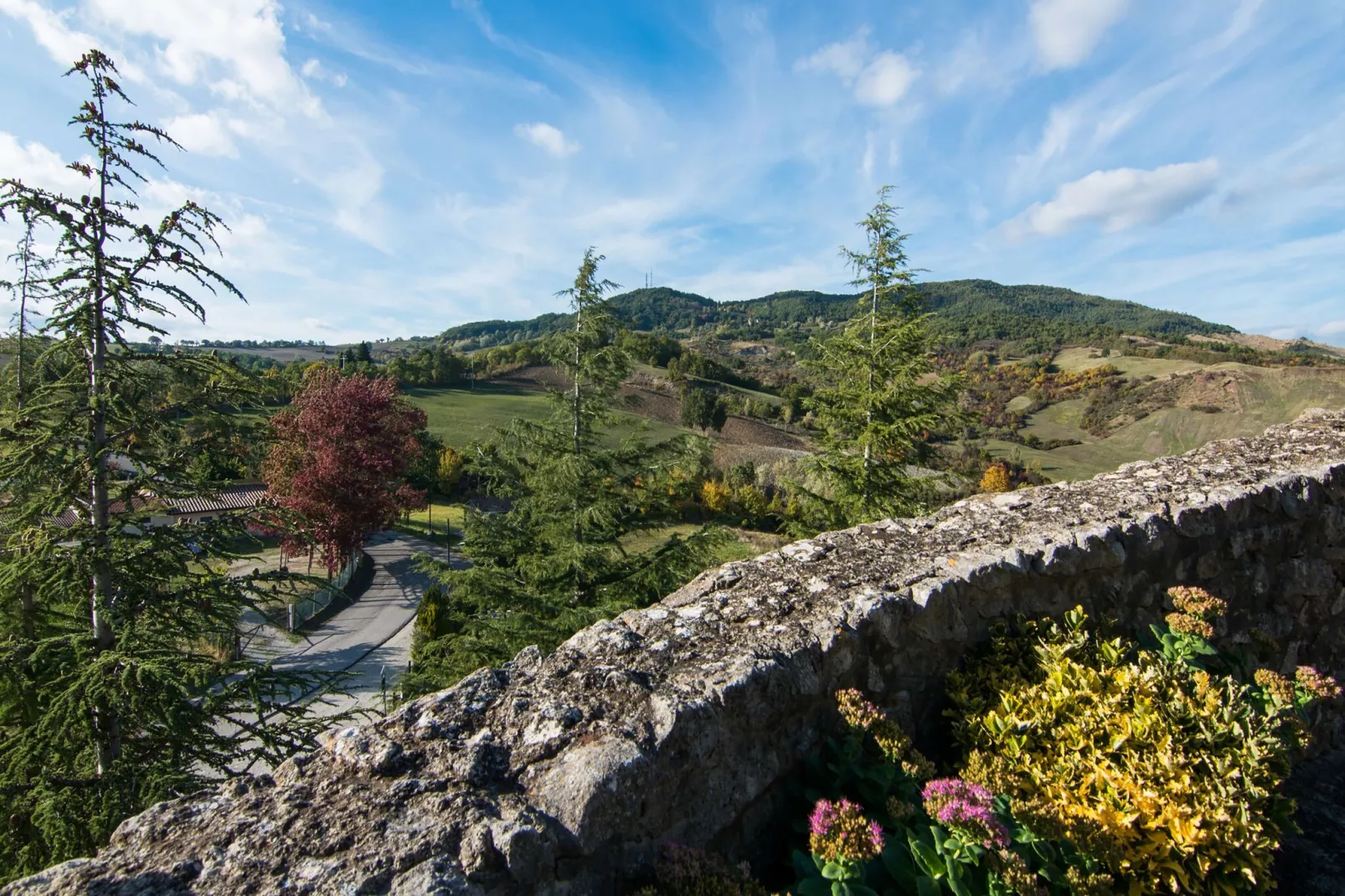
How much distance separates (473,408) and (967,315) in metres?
87.3

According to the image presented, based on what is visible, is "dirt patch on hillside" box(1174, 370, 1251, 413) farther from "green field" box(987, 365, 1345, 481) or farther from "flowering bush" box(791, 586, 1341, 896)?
"flowering bush" box(791, 586, 1341, 896)

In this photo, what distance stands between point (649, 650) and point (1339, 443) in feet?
25.4

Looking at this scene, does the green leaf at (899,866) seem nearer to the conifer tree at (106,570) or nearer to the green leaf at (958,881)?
the green leaf at (958,881)

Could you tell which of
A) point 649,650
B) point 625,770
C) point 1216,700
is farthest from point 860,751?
point 1216,700

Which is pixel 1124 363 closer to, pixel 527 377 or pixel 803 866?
pixel 527 377

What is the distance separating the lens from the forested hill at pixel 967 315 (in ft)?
270

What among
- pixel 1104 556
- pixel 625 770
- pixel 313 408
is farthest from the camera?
pixel 313 408

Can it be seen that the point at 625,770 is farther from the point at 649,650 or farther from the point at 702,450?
the point at 702,450

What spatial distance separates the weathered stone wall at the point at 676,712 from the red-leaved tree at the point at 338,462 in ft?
50.4

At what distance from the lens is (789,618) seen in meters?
3.00

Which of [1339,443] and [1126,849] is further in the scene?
[1339,443]

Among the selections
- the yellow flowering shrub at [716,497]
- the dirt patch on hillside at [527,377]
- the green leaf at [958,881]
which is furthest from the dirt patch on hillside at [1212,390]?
the dirt patch on hillside at [527,377]

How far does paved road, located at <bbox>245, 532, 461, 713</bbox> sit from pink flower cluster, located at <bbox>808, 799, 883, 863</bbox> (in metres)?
8.74

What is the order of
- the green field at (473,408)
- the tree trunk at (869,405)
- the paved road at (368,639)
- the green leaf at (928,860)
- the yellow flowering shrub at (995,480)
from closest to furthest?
the green leaf at (928,860) < the tree trunk at (869,405) < the paved road at (368,639) < the yellow flowering shrub at (995,480) < the green field at (473,408)
